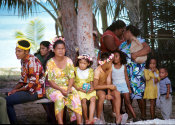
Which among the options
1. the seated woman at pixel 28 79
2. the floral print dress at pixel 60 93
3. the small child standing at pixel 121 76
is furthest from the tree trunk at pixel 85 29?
the seated woman at pixel 28 79

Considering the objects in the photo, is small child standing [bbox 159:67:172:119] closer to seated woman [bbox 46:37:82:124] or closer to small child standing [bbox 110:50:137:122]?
small child standing [bbox 110:50:137:122]

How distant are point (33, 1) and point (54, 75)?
311 inches

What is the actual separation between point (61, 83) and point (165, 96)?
8.23ft

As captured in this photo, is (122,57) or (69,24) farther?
(69,24)

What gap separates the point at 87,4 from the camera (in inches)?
213

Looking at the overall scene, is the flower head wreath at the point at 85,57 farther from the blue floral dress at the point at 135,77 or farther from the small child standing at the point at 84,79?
the blue floral dress at the point at 135,77

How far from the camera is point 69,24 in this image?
679 centimetres

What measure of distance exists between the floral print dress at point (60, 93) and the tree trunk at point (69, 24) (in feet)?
6.32

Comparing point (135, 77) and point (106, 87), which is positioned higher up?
point (135, 77)

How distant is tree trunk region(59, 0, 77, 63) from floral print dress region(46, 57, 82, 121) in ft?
6.32

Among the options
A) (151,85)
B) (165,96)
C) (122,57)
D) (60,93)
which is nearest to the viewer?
(60,93)

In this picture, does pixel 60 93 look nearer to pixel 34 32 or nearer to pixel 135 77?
pixel 135 77

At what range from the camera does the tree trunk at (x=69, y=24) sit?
658 cm

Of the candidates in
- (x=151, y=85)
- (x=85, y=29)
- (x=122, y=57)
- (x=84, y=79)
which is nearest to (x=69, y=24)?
(x=85, y=29)
